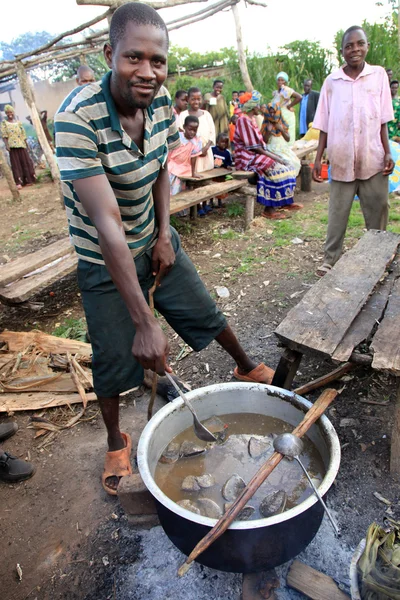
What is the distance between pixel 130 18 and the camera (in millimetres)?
1482

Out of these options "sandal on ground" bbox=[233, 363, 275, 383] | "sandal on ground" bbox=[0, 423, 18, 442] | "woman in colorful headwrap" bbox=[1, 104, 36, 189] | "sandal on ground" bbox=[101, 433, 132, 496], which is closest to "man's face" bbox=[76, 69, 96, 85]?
"sandal on ground" bbox=[0, 423, 18, 442]

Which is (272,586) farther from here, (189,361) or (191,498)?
(189,361)

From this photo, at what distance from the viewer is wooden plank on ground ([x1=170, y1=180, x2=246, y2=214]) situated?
17.1 feet

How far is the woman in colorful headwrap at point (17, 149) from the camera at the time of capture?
34.8 ft

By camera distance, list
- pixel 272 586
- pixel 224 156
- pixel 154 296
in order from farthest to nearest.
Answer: pixel 224 156
pixel 154 296
pixel 272 586

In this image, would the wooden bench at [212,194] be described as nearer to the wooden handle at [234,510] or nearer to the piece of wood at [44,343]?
the piece of wood at [44,343]

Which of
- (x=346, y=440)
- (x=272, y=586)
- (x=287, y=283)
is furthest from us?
(x=287, y=283)

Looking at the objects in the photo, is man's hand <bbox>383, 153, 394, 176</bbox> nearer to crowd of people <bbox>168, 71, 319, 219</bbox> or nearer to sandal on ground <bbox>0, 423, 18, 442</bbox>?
crowd of people <bbox>168, 71, 319, 219</bbox>

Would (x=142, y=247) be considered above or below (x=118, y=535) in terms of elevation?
above

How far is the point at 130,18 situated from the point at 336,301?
1.71m

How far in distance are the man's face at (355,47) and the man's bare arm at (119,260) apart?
3.00 metres

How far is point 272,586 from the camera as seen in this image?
1634 mm

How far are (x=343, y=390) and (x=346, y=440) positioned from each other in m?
0.43

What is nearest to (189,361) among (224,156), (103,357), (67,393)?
(67,393)
